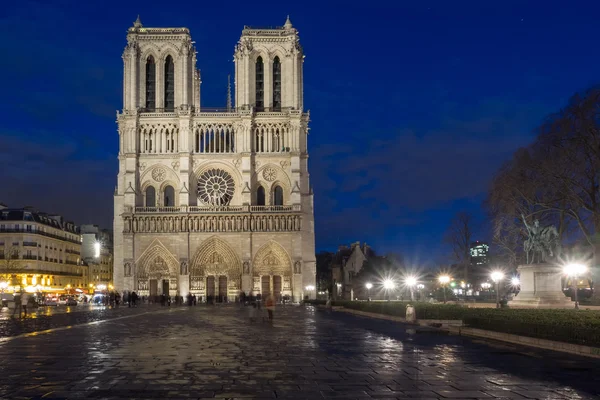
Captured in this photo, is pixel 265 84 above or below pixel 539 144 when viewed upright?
above

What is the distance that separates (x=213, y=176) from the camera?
78.3 m

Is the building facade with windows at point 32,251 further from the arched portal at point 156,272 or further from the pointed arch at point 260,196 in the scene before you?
the pointed arch at point 260,196

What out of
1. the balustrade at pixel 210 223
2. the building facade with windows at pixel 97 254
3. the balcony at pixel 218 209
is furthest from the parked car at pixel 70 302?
the building facade with windows at pixel 97 254

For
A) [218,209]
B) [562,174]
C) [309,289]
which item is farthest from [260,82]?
[562,174]

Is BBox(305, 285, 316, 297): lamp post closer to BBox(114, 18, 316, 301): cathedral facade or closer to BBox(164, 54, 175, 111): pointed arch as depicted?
BBox(114, 18, 316, 301): cathedral facade

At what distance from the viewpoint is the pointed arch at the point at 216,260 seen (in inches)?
2970

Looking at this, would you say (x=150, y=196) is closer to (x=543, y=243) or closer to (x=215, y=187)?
(x=215, y=187)

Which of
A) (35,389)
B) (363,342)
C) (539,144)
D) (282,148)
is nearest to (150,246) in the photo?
(282,148)

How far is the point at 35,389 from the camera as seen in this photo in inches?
436

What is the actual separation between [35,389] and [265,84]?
228ft

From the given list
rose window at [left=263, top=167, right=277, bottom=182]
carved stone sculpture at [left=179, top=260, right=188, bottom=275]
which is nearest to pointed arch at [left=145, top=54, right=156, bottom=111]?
rose window at [left=263, top=167, right=277, bottom=182]

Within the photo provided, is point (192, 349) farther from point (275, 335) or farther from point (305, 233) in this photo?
point (305, 233)

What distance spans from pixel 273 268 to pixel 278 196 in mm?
8589

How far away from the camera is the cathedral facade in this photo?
7519 cm
